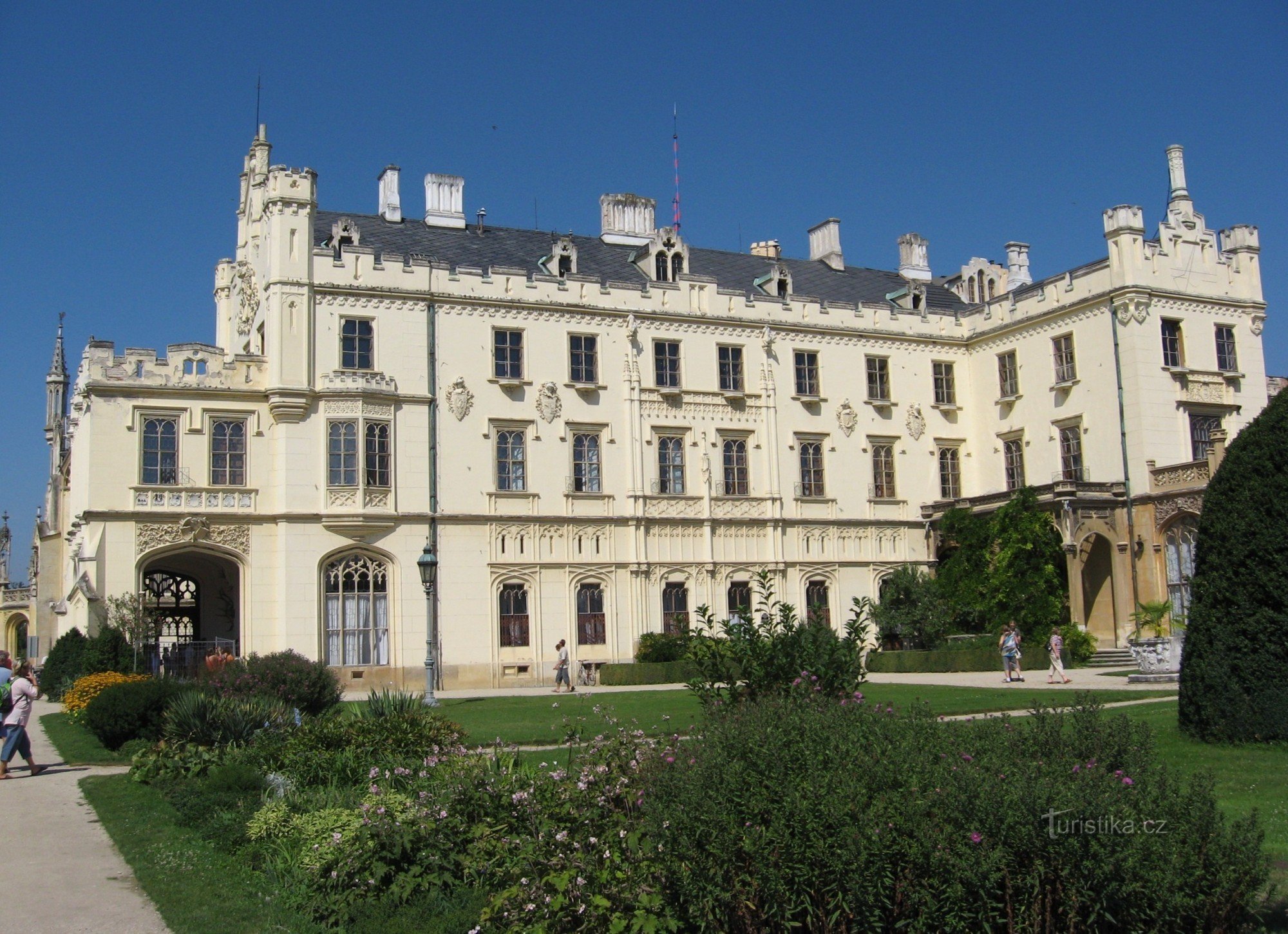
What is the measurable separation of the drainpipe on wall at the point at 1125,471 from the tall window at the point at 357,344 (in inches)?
893

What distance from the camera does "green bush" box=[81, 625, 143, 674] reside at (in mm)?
29797

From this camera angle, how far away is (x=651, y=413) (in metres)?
39.6

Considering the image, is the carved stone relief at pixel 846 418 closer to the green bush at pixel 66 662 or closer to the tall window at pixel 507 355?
the tall window at pixel 507 355

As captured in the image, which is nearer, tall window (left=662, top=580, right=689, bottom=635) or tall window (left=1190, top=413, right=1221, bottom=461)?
tall window (left=1190, top=413, right=1221, bottom=461)

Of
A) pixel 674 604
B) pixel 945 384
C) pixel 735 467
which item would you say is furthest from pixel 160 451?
pixel 945 384

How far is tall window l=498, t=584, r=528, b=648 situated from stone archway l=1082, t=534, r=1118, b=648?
17679 millimetres

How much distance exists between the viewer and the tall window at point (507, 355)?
37859mm

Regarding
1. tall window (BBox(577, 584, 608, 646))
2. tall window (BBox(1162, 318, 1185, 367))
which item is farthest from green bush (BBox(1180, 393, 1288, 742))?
tall window (BBox(1162, 318, 1185, 367))

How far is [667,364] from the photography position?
40.2m

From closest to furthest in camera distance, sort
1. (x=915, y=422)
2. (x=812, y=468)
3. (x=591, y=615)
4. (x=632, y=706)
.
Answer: (x=632, y=706) → (x=591, y=615) → (x=812, y=468) → (x=915, y=422)

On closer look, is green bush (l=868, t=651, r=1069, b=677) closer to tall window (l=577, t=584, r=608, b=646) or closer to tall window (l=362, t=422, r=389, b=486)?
tall window (l=577, t=584, r=608, b=646)

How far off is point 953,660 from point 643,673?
914 cm

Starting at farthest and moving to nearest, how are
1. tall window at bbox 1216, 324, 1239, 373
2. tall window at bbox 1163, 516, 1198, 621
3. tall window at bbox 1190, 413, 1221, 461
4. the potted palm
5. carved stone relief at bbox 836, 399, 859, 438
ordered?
carved stone relief at bbox 836, 399, 859, 438 < tall window at bbox 1216, 324, 1239, 373 < tall window at bbox 1190, 413, 1221, 461 < tall window at bbox 1163, 516, 1198, 621 < the potted palm
